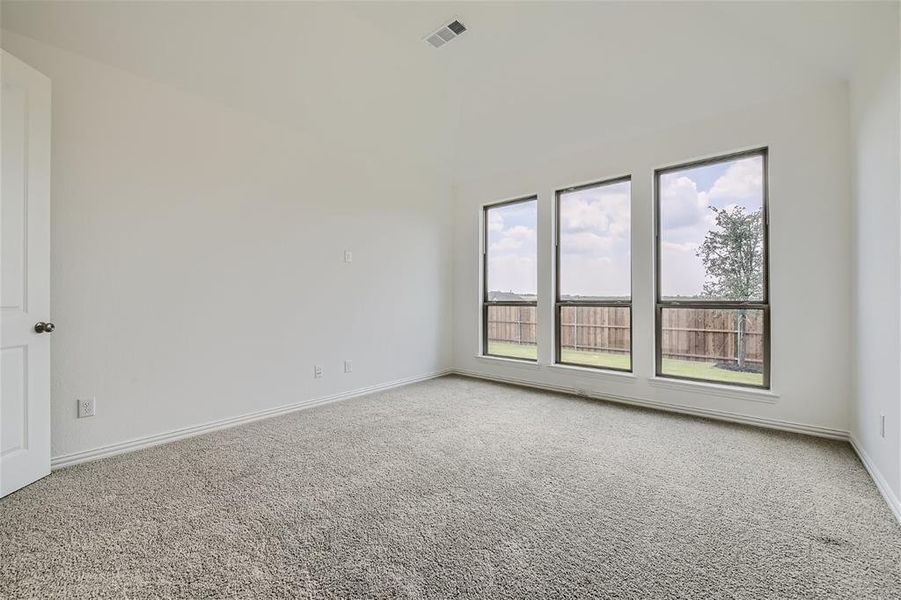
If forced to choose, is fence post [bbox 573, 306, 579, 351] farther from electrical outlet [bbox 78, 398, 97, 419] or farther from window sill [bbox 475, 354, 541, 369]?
electrical outlet [bbox 78, 398, 97, 419]

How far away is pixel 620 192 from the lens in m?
4.09

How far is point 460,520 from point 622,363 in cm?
288

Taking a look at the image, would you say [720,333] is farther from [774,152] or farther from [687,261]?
[774,152]

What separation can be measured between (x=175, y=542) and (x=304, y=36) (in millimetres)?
3252

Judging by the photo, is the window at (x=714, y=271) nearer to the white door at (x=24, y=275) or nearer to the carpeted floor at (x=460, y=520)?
the carpeted floor at (x=460, y=520)

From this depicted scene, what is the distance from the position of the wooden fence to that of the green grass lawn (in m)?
0.06

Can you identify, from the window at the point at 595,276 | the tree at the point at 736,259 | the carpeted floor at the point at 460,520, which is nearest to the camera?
the carpeted floor at the point at 460,520

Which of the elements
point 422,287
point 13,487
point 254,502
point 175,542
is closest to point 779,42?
point 422,287

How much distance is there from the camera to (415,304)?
4902mm

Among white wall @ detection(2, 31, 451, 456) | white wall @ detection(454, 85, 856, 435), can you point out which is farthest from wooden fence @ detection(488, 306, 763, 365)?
white wall @ detection(2, 31, 451, 456)

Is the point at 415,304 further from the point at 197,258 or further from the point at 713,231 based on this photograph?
the point at 713,231

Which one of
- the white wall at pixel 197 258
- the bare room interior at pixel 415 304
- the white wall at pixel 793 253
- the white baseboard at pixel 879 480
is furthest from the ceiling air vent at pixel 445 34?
the white baseboard at pixel 879 480

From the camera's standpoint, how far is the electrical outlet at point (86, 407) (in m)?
2.52

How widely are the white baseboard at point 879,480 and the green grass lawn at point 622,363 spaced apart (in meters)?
0.76
